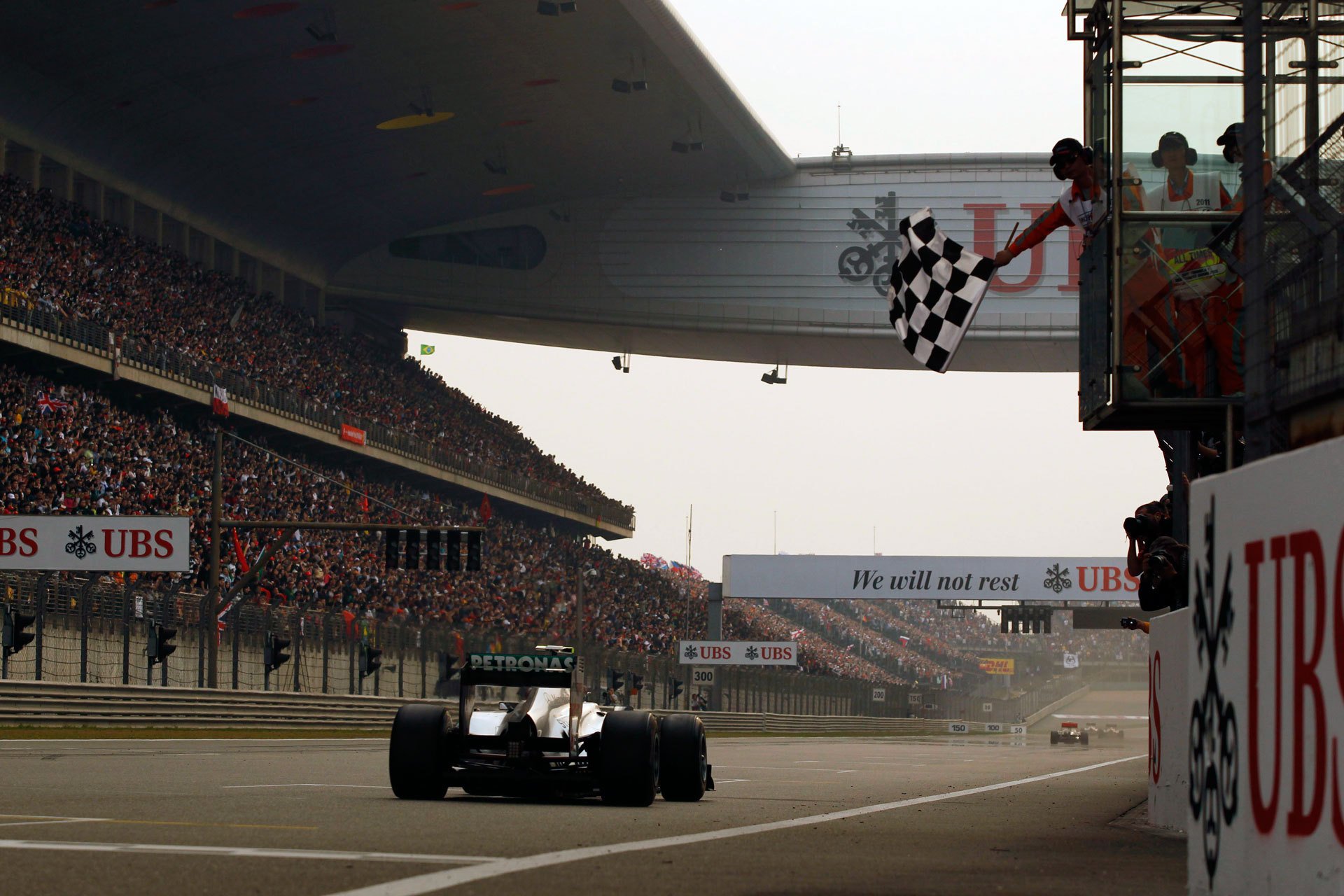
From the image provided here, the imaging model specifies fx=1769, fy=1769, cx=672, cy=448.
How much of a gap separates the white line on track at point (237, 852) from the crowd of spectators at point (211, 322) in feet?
93.0

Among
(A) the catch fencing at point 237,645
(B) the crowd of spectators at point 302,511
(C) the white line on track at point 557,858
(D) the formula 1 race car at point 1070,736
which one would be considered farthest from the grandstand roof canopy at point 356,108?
(C) the white line on track at point 557,858

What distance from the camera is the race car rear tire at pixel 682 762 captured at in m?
13.0

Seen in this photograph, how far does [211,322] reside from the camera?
44.5 m

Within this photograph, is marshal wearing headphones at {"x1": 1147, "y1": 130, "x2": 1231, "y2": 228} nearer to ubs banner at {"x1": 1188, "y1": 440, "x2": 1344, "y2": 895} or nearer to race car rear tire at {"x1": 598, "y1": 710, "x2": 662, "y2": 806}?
ubs banner at {"x1": 1188, "y1": 440, "x2": 1344, "y2": 895}

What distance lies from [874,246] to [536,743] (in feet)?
142

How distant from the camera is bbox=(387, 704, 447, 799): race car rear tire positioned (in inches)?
486

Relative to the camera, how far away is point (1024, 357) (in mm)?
55750

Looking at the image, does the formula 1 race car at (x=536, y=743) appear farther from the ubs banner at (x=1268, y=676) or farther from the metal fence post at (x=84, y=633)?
the metal fence post at (x=84, y=633)

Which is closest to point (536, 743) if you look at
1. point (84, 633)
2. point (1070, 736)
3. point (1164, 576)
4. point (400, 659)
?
point (1164, 576)

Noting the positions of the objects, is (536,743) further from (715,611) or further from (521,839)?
(715,611)

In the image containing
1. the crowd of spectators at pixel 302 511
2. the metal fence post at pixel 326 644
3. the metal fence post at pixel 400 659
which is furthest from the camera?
the metal fence post at pixel 400 659

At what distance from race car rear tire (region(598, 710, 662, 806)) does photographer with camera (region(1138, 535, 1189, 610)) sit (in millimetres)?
3478

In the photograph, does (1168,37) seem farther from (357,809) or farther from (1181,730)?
(357,809)

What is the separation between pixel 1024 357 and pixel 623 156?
14765mm
